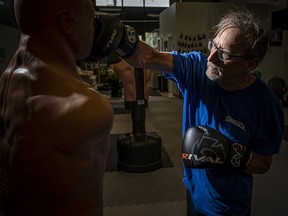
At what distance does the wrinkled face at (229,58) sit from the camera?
43.3 inches

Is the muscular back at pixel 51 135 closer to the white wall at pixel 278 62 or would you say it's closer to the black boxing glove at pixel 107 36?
the black boxing glove at pixel 107 36

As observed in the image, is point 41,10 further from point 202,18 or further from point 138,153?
point 202,18

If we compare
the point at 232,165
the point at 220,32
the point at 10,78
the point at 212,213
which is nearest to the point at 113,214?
the point at 212,213

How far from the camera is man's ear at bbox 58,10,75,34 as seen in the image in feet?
2.05

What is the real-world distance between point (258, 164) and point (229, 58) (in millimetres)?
433

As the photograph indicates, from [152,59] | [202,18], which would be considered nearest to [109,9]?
[202,18]

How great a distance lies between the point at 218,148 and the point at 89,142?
662 mm

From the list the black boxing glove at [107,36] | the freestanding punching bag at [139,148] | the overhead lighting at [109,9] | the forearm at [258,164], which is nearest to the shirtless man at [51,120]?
the black boxing glove at [107,36]

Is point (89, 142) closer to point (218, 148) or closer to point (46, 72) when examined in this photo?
point (46, 72)

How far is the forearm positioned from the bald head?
0.88 m

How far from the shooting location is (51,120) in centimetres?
56

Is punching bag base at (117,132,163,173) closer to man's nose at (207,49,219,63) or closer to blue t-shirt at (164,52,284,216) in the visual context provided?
blue t-shirt at (164,52,284,216)

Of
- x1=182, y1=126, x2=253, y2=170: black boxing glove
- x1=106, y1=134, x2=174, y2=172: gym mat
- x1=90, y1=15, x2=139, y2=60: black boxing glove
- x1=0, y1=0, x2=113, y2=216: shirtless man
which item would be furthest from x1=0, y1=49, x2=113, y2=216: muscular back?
x1=106, y1=134, x2=174, y2=172: gym mat

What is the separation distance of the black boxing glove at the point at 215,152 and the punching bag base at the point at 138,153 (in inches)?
72.9
